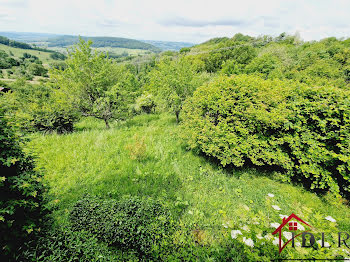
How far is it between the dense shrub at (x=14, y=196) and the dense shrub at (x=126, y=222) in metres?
0.95

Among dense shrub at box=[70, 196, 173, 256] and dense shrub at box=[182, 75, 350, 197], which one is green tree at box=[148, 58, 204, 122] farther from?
dense shrub at box=[70, 196, 173, 256]

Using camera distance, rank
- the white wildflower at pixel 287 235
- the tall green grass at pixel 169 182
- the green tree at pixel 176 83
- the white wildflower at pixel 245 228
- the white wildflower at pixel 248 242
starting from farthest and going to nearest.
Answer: the green tree at pixel 176 83, the tall green grass at pixel 169 182, the white wildflower at pixel 245 228, the white wildflower at pixel 287 235, the white wildflower at pixel 248 242

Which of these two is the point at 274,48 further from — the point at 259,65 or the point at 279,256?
the point at 279,256

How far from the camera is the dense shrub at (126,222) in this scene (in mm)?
3287

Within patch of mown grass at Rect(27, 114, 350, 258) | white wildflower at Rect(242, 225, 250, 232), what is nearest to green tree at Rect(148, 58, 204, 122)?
patch of mown grass at Rect(27, 114, 350, 258)

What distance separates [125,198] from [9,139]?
2.84m

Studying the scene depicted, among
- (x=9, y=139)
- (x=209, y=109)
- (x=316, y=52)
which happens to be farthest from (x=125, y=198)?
(x=316, y=52)

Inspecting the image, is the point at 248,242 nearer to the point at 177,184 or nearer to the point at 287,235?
the point at 287,235

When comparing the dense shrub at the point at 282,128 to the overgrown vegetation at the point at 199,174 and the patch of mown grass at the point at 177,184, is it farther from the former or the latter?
the patch of mown grass at the point at 177,184

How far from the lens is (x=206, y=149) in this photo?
6418mm

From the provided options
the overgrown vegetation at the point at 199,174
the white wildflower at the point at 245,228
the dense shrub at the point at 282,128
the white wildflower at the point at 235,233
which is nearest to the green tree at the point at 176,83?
the overgrown vegetation at the point at 199,174

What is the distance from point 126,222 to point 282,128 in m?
6.17

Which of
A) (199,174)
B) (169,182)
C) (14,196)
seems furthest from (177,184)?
(14,196)

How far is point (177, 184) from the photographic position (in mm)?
5273
